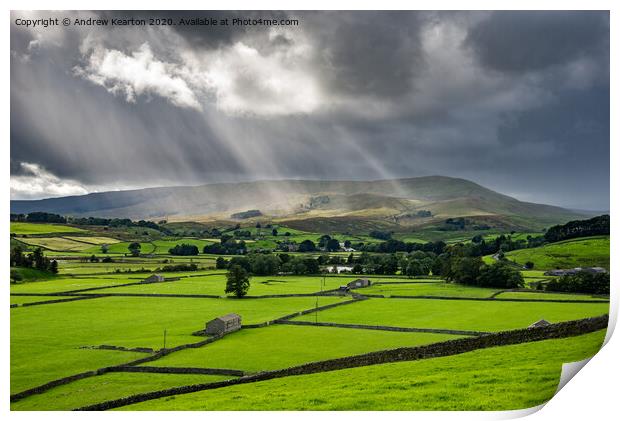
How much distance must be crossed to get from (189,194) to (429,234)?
3246 cm

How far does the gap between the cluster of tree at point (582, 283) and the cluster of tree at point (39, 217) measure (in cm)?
2018

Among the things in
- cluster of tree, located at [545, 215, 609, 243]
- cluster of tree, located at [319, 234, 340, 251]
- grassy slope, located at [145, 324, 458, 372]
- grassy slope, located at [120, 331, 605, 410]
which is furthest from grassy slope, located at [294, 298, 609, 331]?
cluster of tree, located at [319, 234, 340, 251]

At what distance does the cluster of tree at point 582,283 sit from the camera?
21.7 meters

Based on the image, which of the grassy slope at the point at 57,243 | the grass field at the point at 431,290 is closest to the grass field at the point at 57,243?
the grassy slope at the point at 57,243

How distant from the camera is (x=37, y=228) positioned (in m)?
18.1

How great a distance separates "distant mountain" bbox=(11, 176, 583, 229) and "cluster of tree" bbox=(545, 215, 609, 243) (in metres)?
0.70

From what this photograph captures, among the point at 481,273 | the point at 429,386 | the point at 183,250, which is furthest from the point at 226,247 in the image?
the point at 429,386

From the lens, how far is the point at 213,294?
2997 centimetres

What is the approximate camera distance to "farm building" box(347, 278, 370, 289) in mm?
36188

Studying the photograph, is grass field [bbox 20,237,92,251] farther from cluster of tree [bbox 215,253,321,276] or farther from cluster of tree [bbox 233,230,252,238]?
cluster of tree [bbox 233,230,252,238]

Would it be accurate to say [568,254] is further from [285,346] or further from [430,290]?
[285,346]

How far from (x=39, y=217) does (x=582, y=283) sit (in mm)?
23260
